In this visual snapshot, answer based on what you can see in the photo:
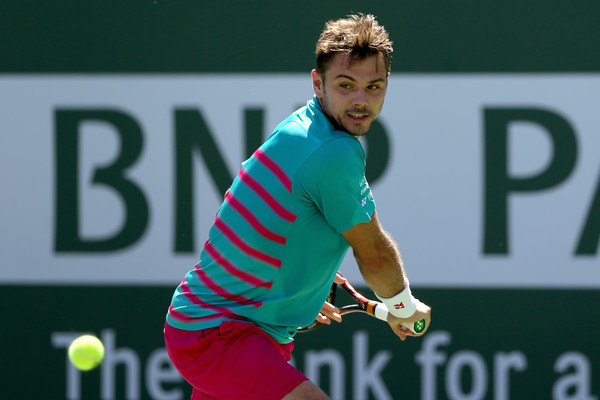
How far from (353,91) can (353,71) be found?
55 mm

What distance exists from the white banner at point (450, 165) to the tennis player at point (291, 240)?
1.80 m

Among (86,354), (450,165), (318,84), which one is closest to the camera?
(318,84)

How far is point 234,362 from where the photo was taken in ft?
8.77

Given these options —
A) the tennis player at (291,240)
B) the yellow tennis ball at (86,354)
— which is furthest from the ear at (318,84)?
the yellow tennis ball at (86,354)

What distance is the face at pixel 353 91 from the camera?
266 cm

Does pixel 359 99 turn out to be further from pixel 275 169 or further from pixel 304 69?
pixel 304 69

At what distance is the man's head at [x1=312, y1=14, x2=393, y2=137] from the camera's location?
8.71 ft

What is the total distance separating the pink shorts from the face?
2.10 ft

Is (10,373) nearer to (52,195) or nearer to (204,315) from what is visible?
(52,195)

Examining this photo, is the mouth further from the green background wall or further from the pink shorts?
the green background wall

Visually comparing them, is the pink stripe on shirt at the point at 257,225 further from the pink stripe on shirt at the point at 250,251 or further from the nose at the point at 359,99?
the nose at the point at 359,99

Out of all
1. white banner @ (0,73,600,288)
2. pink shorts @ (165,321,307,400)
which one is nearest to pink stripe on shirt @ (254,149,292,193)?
pink shorts @ (165,321,307,400)

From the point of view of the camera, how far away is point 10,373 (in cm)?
477

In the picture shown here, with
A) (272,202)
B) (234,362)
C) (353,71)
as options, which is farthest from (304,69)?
(234,362)
